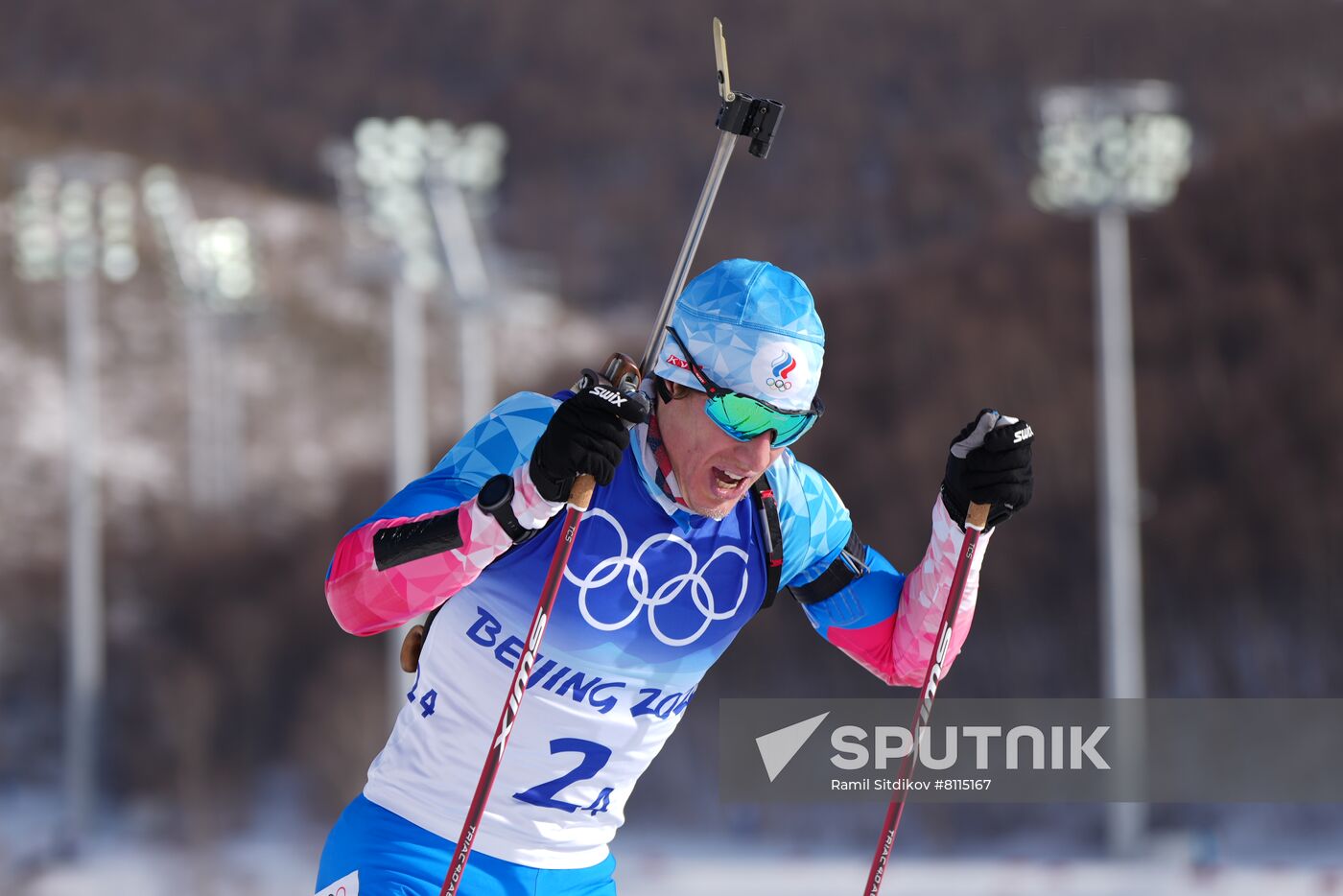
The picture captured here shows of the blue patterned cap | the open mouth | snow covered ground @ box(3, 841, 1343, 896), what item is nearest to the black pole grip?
the blue patterned cap

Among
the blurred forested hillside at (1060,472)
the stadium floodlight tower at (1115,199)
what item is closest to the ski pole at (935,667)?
the blurred forested hillside at (1060,472)

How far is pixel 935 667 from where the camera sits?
319cm

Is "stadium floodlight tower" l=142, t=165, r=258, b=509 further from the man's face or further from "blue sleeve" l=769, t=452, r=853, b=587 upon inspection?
the man's face

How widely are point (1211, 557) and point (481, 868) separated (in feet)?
88.1

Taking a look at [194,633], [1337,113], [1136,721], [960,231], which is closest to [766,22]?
[960,231]

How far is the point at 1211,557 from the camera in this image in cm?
2809

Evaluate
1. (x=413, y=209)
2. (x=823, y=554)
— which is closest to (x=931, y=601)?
(x=823, y=554)

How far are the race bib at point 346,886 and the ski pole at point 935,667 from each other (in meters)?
0.96

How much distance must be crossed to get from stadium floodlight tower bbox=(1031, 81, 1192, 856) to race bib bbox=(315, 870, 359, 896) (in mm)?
18016

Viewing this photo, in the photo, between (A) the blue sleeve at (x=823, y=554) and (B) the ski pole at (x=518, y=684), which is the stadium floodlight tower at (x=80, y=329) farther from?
(B) the ski pole at (x=518, y=684)

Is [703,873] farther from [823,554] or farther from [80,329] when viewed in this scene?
[80,329]

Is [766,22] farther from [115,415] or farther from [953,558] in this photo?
[953,558]

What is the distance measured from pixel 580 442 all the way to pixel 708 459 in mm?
299

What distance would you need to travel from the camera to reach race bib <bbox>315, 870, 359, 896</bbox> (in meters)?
2.99
